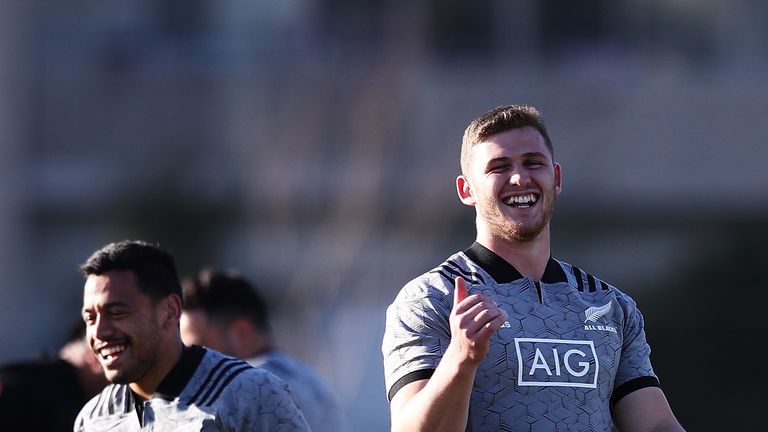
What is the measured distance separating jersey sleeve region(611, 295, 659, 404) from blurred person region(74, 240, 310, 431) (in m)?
1.18

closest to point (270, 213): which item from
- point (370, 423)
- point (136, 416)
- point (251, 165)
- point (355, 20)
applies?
point (251, 165)

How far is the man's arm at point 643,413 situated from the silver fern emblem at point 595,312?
0.26 meters

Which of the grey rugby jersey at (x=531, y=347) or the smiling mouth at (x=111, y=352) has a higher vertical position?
the grey rugby jersey at (x=531, y=347)

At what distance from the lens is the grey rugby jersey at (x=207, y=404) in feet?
17.0

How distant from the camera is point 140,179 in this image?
2162 cm

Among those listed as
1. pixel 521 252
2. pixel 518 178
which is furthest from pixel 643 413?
pixel 518 178

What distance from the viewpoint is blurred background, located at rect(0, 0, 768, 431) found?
68.6ft

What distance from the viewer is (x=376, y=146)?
21.3 metres

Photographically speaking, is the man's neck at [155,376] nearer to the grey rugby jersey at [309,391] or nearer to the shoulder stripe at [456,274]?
the shoulder stripe at [456,274]

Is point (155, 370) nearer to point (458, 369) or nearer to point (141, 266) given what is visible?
point (141, 266)

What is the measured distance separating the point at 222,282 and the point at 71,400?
0.89 metres

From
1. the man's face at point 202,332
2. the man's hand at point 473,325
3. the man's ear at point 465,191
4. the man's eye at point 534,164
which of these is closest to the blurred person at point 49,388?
the man's face at point 202,332

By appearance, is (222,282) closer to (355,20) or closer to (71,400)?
(71,400)

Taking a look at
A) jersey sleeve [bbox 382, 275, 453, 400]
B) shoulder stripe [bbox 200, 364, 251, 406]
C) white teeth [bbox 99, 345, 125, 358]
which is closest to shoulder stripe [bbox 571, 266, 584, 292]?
jersey sleeve [bbox 382, 275, 453, 400]
